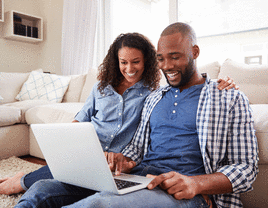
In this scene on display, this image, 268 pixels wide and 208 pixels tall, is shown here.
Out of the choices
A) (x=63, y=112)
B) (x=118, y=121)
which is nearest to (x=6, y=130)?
(x=63, y=112)

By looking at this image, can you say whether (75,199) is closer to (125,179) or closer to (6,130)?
(125,179)

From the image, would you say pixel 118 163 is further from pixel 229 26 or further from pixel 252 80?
pixel 229 26

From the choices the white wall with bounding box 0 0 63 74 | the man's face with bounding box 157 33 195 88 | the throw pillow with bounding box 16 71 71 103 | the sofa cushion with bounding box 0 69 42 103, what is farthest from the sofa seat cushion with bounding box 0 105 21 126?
the white wall with bounding box 0 0 63 74

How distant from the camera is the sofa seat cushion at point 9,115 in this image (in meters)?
1.97

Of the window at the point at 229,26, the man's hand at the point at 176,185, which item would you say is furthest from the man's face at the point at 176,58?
the window at the point at 229,26

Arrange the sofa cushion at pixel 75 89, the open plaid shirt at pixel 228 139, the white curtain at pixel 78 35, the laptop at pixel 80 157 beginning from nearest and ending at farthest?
1. the laptop at pixel 80 157
2. the open plaid shirt at pixel 228 139
3. the sofa cushion at pixel 75 89
4. the white curtain at pixel 78 35

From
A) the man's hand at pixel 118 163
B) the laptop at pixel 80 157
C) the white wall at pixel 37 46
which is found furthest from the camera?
the white wall at pixel 37 46

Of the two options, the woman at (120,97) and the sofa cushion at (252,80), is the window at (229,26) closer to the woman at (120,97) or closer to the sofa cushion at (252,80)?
the sofa cushion at (252,80)

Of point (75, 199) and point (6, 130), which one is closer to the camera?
point (75, 199)

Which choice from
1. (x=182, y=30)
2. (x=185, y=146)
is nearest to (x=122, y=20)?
(x=182, y=30)

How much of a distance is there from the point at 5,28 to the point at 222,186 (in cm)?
373

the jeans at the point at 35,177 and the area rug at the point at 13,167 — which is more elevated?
the jeans at the point at 35,177

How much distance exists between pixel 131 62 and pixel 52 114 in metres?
1.05

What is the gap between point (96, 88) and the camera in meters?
1.27
